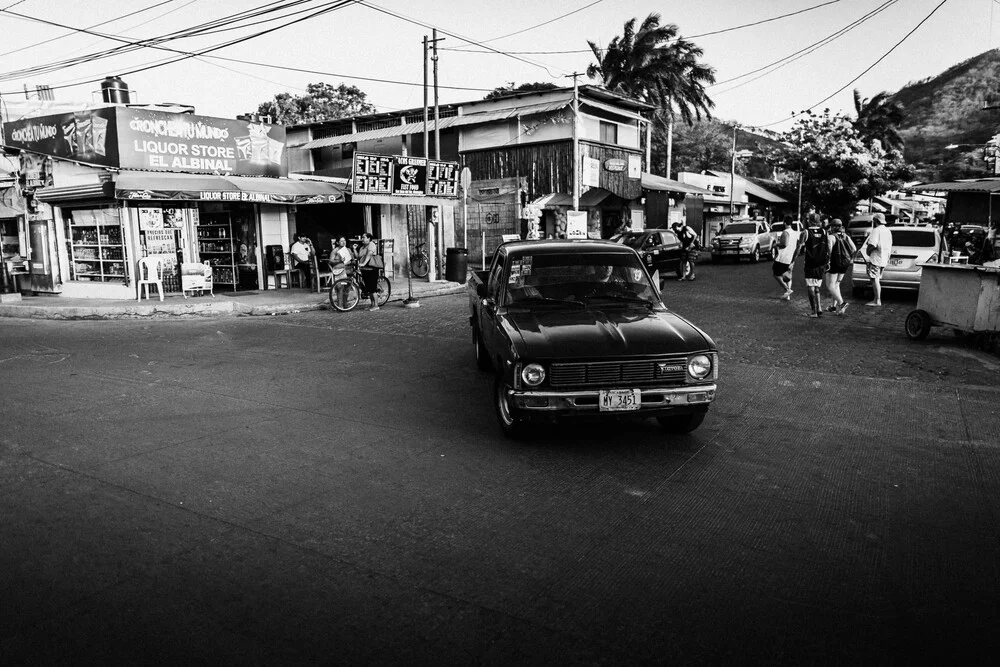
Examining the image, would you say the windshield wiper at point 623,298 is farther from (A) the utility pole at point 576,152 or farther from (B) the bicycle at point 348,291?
(A) the utility pole at point 576,152

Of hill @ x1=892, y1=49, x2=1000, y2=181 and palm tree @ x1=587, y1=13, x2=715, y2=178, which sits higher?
hill @ x1=892, y1=49, x2=1000, y2=181

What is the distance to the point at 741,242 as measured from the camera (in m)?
30.2

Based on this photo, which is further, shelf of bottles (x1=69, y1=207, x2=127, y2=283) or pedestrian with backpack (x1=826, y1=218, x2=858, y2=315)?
shelf of bottles (x1=69, y1=207, x2=127, y2=283)

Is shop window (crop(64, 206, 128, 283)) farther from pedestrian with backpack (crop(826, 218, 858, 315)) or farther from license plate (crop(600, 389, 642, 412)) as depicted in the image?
license plate (crop(600, 389, 642, 412))

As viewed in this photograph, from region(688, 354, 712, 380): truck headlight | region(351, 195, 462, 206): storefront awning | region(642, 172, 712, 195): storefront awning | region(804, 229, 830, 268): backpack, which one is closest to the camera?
region(688, 354, 712, 380): truck headlight

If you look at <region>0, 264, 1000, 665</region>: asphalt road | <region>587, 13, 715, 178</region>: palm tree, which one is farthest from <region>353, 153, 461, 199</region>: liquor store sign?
<region>587, 13, 715, 178</region>: palm tree

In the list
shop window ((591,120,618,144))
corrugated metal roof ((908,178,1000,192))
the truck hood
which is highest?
shop window ((591,120,618,144))

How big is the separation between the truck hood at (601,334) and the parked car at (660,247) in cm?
1606

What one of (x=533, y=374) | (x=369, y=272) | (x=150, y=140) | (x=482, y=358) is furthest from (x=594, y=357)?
(x=150, y=140)

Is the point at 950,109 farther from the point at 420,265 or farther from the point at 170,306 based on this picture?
the point at 170,306

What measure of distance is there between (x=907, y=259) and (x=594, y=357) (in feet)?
45.4

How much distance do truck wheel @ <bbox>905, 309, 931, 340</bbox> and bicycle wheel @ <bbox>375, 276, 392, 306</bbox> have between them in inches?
431

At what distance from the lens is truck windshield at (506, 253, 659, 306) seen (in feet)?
22.8

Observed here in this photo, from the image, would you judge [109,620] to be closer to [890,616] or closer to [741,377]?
[890,616]
